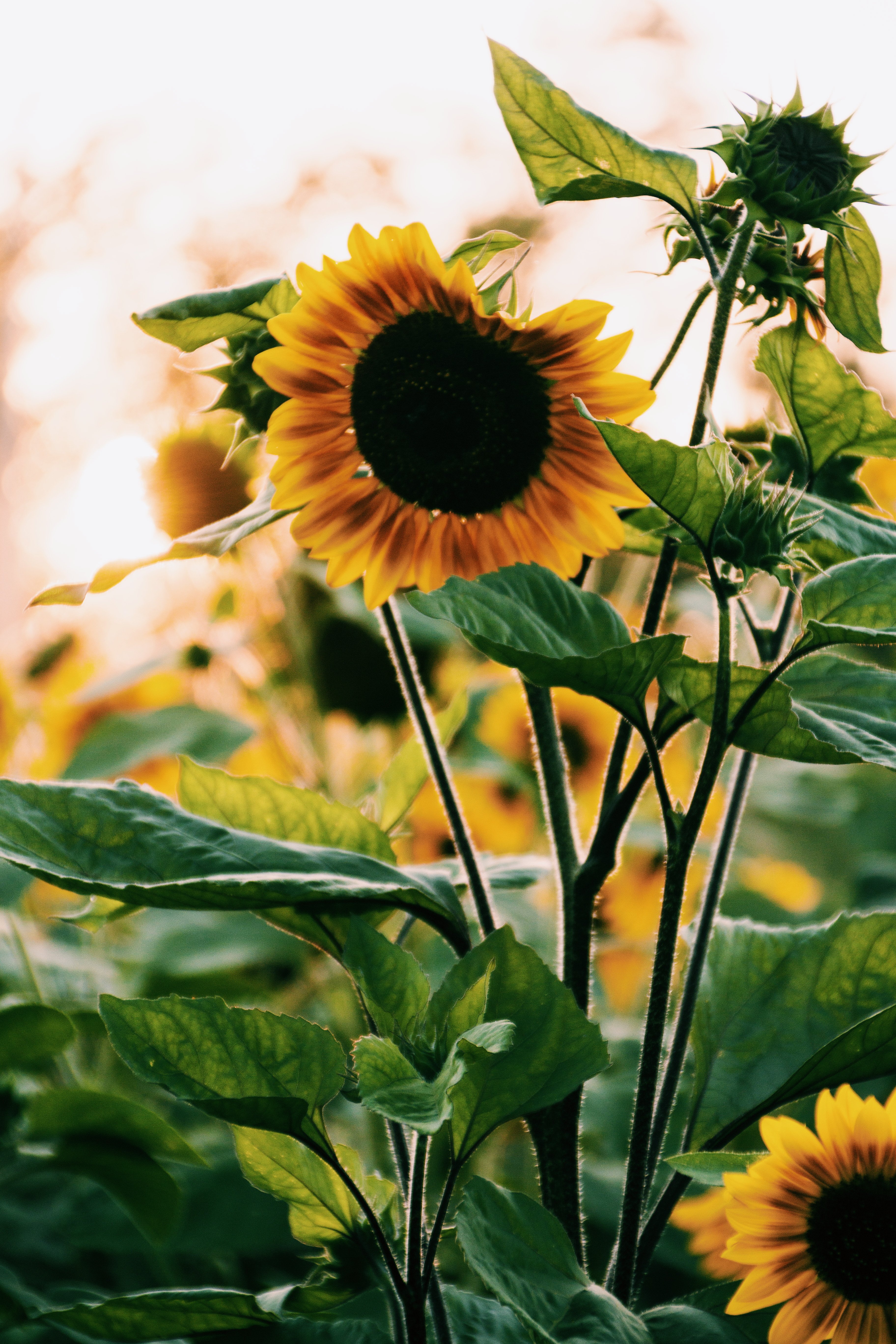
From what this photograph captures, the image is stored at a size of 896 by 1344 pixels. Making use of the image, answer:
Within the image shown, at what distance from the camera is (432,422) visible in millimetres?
408

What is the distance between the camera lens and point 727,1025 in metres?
0.41

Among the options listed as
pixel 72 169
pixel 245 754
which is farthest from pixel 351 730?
pixel 72 169

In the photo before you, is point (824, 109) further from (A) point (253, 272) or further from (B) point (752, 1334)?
(B) point (752, 1334)

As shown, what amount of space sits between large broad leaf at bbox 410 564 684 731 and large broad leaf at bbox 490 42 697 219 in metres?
0.12

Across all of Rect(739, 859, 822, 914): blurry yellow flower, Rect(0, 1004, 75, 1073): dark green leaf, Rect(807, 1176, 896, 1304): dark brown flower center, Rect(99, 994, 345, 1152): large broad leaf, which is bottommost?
Rect(739, 859, 822, 914): blurry yellow flower

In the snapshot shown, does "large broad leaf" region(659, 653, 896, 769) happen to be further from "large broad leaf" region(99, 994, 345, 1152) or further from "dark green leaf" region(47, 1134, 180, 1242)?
"dark green leaf" region(47, 1134, 180, 1242)

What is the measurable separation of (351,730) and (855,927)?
950 millimetres

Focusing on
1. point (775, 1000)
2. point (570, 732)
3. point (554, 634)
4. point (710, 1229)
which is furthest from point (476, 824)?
point (554, 634)

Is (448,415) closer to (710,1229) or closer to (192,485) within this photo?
(710,1229)

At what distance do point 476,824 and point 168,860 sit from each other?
80cm

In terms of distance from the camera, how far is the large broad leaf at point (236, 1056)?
0.29 meters

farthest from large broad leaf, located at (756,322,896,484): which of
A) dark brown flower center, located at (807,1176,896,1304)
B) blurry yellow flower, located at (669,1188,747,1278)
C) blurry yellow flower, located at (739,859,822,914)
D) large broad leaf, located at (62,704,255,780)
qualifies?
blurry yellow flower, located at (739,859,822,914)

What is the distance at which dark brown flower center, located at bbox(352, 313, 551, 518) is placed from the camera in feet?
1.29

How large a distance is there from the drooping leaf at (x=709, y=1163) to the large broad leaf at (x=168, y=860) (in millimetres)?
103
